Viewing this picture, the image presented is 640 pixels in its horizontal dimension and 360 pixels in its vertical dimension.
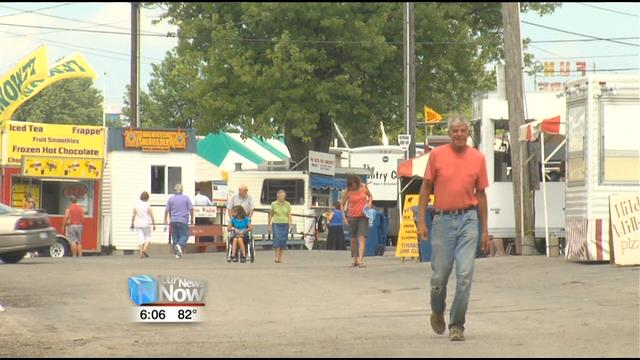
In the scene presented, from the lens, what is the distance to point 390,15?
32.8 meters

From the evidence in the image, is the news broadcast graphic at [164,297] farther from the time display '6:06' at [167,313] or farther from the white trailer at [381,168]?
the white trailer at [381,168]

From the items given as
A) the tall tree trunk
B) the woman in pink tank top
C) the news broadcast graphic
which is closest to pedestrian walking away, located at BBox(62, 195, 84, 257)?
the tall tree trunk

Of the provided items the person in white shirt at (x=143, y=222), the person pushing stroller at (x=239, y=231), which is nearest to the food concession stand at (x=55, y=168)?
the person in white shirt at (x=143, y=222)

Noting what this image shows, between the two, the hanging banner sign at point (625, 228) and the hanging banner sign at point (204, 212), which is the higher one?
the hanging banner sign at point (204, 212)

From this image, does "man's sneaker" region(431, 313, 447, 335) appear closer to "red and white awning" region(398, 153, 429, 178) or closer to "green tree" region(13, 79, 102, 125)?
"red and white awning" region(398, 153, 429, 178)

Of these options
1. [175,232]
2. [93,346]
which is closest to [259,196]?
[175,232]

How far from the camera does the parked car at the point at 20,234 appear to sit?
86.2ft

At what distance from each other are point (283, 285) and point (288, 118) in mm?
21264

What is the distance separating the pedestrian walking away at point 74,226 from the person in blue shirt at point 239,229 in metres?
6.95

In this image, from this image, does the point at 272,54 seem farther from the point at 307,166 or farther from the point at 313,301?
the point at 313,301

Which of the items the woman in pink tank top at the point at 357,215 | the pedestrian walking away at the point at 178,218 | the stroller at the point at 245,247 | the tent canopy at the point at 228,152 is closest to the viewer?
the woman in pink tank top at the point at 357,215

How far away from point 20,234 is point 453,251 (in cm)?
1688

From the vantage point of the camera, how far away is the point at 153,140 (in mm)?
37281

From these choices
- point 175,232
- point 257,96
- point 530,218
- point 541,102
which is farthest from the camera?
point 257,96
